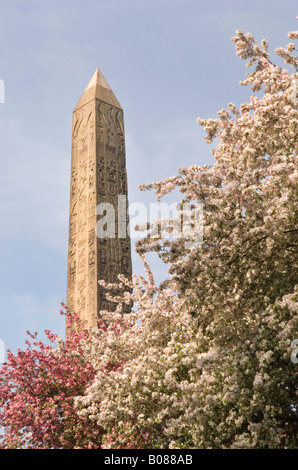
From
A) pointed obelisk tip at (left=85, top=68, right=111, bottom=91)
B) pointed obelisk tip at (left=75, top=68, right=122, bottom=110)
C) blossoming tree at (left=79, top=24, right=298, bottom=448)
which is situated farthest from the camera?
pointed obelisk tip at (left=85, top=68, right=111, bottom=91)

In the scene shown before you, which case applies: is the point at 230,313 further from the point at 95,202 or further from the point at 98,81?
the point at 98,81

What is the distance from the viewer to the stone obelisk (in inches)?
877

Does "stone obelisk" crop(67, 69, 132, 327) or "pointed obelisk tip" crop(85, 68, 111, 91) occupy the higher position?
"pointed obelisk tip" crop(85, 68, 111, 91)

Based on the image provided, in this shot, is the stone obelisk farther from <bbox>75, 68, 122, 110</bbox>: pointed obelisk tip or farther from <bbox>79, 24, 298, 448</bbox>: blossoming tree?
<bbox>79, 24, 298, 448</bbox>: blossoming tree

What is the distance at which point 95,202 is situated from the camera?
23297mm

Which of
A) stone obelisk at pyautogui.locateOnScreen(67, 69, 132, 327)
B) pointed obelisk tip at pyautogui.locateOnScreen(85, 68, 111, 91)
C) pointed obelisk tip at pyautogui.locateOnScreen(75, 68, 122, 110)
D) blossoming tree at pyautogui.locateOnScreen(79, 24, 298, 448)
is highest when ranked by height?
pointed obelisk tip at pyautogui.locateOnScreen(85, 68, 111, 91)

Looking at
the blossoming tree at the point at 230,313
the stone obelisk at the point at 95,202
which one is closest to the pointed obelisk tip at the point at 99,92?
the stone obelisk at the point at 95,202

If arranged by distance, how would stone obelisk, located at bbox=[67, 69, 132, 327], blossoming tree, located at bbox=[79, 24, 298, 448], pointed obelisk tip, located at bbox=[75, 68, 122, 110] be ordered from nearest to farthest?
blossoming tree, located at bbox=[79, 24, 298, 448] → stone obelisk, located at bbox=[67, 69, 132, 327] → pointed obelisk tip, located at bbox=[75, 68, 122, 110]

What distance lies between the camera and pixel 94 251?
2242 centimetres

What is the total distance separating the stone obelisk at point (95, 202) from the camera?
73.0 feet

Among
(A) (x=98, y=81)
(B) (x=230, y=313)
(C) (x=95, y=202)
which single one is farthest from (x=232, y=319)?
(A) (x=98, y=81)

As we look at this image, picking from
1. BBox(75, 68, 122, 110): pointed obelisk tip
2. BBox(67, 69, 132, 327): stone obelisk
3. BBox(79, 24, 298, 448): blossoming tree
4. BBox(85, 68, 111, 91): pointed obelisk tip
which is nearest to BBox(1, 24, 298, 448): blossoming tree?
BBox(79, 24, 298, 448): blossoming tree
